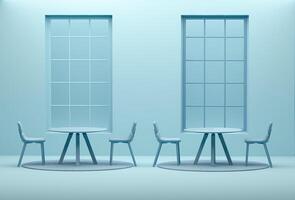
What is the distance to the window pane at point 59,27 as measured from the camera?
41.8 feet

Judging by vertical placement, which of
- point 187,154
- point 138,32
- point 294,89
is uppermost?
point 138,32

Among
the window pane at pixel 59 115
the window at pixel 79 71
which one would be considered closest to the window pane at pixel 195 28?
the window at pixel 79 71

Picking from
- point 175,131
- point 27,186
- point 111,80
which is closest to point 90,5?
point 111,80

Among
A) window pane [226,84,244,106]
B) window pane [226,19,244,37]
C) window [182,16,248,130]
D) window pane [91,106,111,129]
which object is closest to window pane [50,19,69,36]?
window pane [91,106,111,129]

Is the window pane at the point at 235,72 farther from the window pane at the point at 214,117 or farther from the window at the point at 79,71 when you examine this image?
the window at the point at 79,71

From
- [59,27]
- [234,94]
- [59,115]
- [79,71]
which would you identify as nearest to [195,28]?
[234,94]

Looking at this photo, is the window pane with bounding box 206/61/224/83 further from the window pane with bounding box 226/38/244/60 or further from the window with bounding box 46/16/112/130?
the window with bounding box 46/16/112/130

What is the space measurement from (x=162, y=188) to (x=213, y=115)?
5.18 metres

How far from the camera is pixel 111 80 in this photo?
12.7m

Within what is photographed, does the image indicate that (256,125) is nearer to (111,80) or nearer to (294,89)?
(294,89)

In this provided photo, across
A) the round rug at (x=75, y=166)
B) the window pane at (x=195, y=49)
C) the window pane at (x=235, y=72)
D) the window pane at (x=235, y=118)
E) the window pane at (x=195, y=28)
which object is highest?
the window pane at (x=195, y=28)

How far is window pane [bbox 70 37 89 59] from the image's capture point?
1277 cm

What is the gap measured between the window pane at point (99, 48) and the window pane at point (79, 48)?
0.39 feet

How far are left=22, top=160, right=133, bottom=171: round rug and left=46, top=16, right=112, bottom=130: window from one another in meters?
1.94
